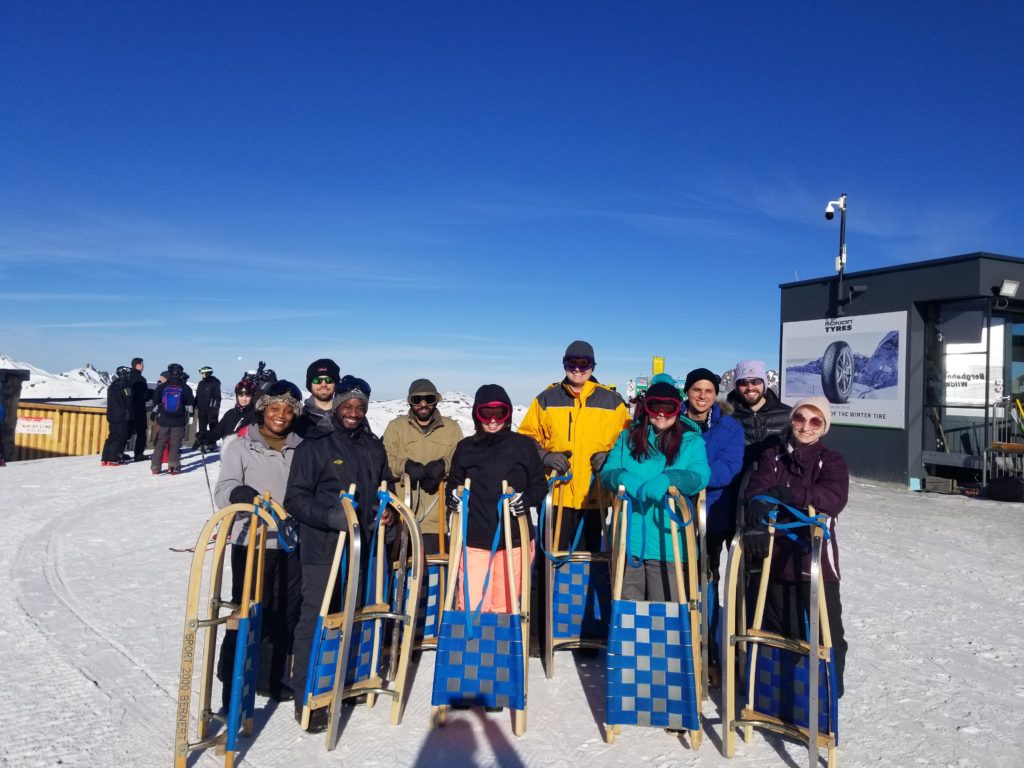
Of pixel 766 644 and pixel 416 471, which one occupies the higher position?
pixel 416 471

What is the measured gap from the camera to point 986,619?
584 centimetres

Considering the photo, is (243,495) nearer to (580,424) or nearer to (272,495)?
(272,495)

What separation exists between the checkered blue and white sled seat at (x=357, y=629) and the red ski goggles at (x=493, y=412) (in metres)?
0.70

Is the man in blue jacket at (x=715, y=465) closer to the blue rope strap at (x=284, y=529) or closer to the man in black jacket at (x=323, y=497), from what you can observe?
the man in black jacket at (x=323, y=497)

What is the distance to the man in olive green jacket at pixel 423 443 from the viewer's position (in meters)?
4.84

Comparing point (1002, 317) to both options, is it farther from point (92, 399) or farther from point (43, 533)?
point (92, 399)

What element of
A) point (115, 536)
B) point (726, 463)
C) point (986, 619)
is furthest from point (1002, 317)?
point (115, 536)

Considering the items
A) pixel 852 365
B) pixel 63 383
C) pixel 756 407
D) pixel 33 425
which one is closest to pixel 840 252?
pixel 852 365

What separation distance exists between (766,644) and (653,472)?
102 centimetres

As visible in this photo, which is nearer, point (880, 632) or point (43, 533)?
point (880, 632)

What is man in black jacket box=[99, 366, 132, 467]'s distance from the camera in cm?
1399

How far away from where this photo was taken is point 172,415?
44.0ft

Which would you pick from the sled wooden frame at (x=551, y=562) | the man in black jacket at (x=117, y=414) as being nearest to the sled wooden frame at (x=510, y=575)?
the sled wooden frame at (x=551, y=562)

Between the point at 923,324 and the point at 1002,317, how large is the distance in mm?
1409
